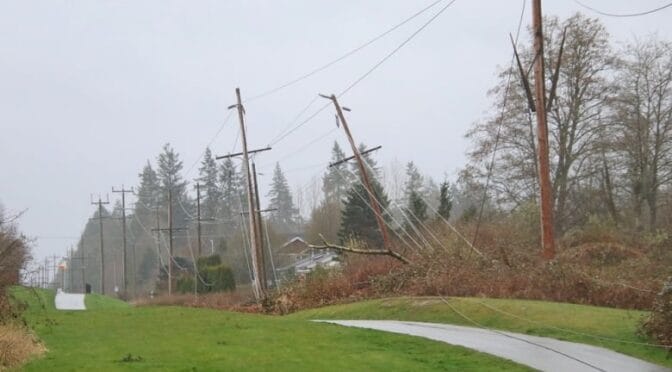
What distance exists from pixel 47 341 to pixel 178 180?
8994cm

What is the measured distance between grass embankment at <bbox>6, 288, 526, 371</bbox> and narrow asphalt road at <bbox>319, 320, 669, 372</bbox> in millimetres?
580

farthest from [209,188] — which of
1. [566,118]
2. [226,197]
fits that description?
[566,118]

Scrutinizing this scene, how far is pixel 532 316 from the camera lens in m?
17.7

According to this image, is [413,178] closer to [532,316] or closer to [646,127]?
[646,127]

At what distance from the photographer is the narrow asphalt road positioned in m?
11.4

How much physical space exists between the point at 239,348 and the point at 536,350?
17.1 ft

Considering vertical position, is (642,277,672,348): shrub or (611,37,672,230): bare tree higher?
(611,37,672,230): bare tree

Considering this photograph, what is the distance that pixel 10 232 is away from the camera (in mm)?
16141

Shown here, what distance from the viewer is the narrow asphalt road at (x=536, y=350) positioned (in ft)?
37.4

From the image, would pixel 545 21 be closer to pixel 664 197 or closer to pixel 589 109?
pixel 589 109

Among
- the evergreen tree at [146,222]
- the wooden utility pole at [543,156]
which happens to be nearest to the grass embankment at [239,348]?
the wooden utility pole at [543,156]

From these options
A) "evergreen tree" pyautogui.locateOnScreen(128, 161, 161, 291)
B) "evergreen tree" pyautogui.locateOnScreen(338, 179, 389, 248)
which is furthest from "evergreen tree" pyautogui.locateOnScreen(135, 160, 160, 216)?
"evergreen tree" pyautogui.locateOnScreen(338, 179, 389, 248)

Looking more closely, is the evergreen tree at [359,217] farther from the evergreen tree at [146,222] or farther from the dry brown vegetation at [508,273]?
the evergreen tree at [146,222]

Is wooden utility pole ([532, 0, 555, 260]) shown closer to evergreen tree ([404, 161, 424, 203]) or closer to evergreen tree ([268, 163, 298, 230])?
evergreen tree ([404, 161, 424, 203])
